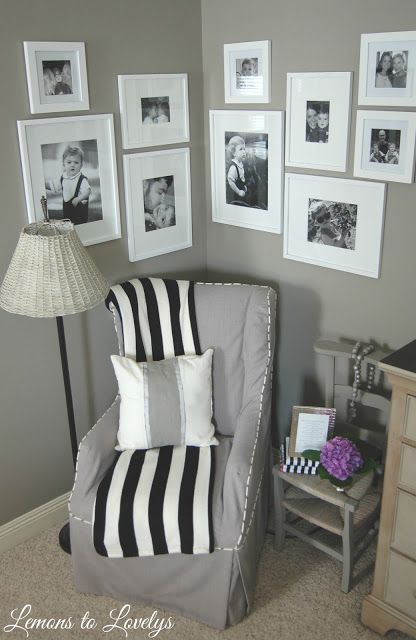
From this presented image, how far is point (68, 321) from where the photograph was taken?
242 centimetres

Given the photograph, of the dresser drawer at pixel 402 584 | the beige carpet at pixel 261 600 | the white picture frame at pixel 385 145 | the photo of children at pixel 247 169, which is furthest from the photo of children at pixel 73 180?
the dresser drawer at pixel 402 584

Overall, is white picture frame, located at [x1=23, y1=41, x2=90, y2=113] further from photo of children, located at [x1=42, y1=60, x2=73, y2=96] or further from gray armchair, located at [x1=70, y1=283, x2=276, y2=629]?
gray armchair, located at [x1=70, y1=283, x2=276, y2=629]

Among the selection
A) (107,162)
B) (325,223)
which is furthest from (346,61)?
(107,162)

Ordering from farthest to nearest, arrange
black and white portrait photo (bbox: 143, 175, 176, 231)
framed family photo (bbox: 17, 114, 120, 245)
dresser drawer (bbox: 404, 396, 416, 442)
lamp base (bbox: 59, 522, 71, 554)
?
black and white portrait photo (bbox: 143, 175, 176, 231) < lamp base (bbox: 59, 522, 71, 554) < framed family photo (bbox: 17, 114, 120, 245) < dresser drawer (bbox: 404, 396, 416, 442)

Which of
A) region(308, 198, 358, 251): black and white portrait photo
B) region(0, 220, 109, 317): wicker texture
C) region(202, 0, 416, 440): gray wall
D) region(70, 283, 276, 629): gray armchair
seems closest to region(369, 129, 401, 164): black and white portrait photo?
region(202, 0, 416, 440): gray wall

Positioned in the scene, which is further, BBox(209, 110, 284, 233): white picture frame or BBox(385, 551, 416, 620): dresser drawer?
BBox(209, 110, 284, 233): white picture frame

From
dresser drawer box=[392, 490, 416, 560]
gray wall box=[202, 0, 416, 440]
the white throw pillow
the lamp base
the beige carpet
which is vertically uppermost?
gray wall box=[202, 0, 416, 440]

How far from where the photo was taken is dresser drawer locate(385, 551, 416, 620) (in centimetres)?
190

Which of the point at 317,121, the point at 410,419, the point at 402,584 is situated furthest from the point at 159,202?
the point at 402,584

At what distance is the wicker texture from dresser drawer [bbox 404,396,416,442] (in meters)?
1.04

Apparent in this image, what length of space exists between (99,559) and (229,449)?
0.59 m

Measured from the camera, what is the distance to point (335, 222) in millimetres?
2344

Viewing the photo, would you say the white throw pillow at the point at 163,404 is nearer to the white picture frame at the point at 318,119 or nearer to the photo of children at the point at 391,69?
the white picture frame at the point at 318,119

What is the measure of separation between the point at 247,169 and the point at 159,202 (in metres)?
0.40
